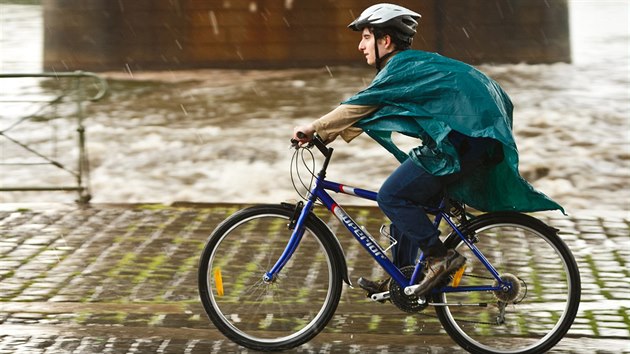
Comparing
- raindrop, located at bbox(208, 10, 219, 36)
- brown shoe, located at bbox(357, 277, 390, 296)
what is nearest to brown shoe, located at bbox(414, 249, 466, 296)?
brown shoe, located at bbox(357, 277, 390, 296)

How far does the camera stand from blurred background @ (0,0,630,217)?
485 inches

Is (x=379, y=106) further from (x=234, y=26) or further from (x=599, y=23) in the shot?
(x=599, y=23)

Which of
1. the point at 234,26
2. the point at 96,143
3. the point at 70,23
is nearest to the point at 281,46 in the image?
the point at 234,26

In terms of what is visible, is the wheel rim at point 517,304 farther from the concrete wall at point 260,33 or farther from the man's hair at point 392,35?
the concrete wall at point 260,33

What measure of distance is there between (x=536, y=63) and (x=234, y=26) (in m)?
5.90

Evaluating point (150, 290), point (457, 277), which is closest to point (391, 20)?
point (457, 277)

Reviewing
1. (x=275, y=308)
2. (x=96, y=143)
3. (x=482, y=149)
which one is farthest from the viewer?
(x=96, y=143)

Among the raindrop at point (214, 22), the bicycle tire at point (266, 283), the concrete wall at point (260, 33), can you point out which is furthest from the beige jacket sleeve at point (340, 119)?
the raindrop at point (214, 22)

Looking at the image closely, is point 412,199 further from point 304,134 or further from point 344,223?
point 304,134

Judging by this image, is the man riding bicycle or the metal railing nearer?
the man riding bicycle

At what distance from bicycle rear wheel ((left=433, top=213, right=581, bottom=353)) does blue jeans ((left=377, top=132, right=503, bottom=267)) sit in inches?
8.5

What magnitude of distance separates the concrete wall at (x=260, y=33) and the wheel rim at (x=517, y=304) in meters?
14.9

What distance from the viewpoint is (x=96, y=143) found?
14.5 metres

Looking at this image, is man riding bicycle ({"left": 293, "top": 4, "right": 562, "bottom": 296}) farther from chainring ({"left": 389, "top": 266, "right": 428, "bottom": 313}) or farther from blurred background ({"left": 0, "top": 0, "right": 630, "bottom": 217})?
blurred background ({"left": 0, "top": 0, "right": 630, "bottom": 217})
